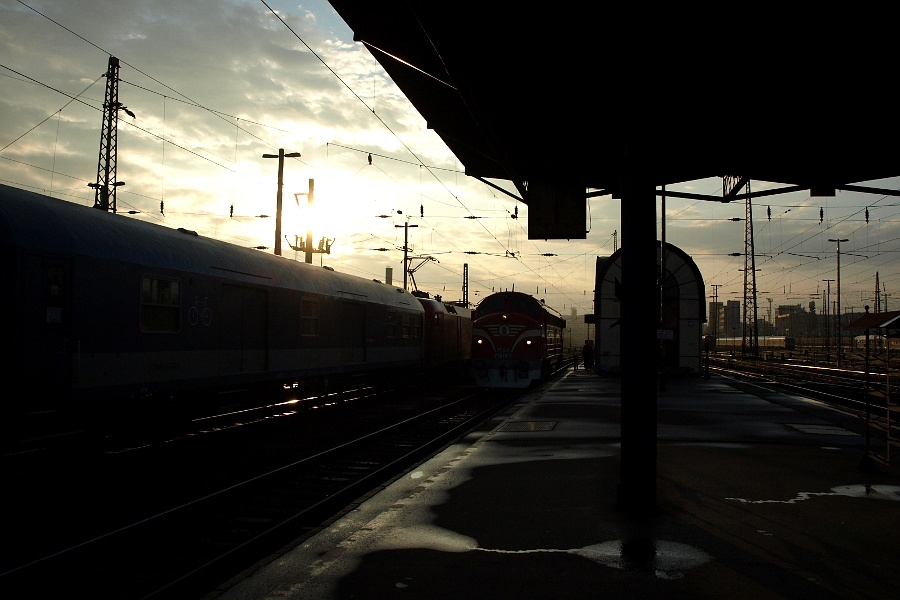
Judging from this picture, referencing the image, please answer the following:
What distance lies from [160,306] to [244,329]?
2.64 meters

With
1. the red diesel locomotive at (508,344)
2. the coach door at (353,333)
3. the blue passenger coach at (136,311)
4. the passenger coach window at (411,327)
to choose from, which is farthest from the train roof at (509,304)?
the blue passenger coach at (136,311)

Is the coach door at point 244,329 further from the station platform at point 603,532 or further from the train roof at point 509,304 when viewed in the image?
the train roof at point 509,304

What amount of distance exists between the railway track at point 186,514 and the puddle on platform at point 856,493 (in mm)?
4737

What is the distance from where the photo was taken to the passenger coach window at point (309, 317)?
16.2 m

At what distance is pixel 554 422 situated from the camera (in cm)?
1408

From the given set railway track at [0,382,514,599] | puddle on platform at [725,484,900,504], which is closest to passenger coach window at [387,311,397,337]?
railway track at [0,382,514,599]

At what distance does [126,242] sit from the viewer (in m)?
10.4

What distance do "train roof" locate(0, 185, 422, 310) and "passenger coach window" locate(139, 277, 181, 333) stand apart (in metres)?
0.29

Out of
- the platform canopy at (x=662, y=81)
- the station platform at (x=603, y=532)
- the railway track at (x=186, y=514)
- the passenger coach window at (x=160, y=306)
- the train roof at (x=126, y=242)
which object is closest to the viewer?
the station platform at (x=603, y=532)

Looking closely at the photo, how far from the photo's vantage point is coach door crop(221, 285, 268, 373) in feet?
42.5

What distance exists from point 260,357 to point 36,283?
19.2 feet

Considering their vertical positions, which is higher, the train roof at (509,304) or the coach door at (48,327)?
the train roof at (509,304)

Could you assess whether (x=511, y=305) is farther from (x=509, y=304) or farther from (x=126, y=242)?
(x=126, y=242)

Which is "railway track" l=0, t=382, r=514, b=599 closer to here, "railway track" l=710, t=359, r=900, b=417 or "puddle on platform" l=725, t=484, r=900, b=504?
"puddle on platform" l=725, t=484, r=900, b=504
